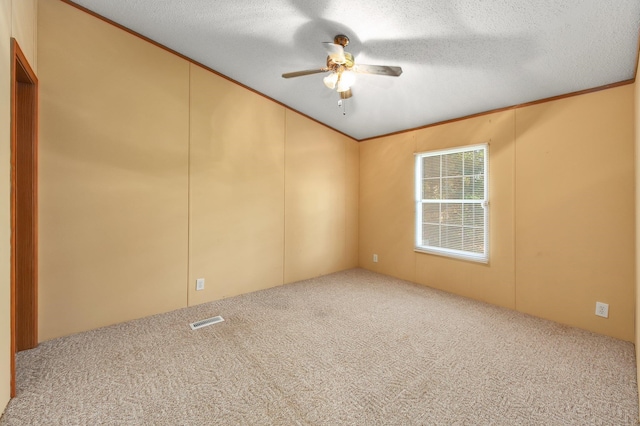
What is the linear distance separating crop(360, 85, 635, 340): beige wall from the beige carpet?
30cm

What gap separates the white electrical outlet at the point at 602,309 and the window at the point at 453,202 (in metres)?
0.98

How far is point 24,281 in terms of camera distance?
6.91ft

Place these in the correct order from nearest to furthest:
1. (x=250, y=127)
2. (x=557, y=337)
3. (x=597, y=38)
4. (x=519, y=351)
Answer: (x=597, y=38)
(x=519, y=351)
(x=557, y=337)
(x=250, y=127)

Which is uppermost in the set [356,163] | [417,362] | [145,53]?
[145,53]

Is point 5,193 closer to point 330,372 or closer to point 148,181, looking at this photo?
point 148,181

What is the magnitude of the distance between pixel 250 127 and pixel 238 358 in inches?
103

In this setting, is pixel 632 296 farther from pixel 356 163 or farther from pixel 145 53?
pixel 145 53

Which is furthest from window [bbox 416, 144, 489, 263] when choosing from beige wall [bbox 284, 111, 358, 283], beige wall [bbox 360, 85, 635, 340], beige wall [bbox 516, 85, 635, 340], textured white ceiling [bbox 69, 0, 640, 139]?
beige wall [bbox 284, 111, 358, 283]

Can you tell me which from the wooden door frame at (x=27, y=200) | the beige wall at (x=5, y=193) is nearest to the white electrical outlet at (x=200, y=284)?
the wooden door frame at (x=27, y=200)

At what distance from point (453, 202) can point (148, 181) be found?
353cm

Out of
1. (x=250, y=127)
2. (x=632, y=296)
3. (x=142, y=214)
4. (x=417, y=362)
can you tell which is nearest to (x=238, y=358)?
(x=417, y=362)

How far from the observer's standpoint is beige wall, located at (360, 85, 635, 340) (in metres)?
2.36

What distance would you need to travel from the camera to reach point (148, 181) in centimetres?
276

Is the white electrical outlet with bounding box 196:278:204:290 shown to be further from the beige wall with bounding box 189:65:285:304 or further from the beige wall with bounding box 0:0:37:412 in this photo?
the beige wall with bounding box 0:0:37:412
